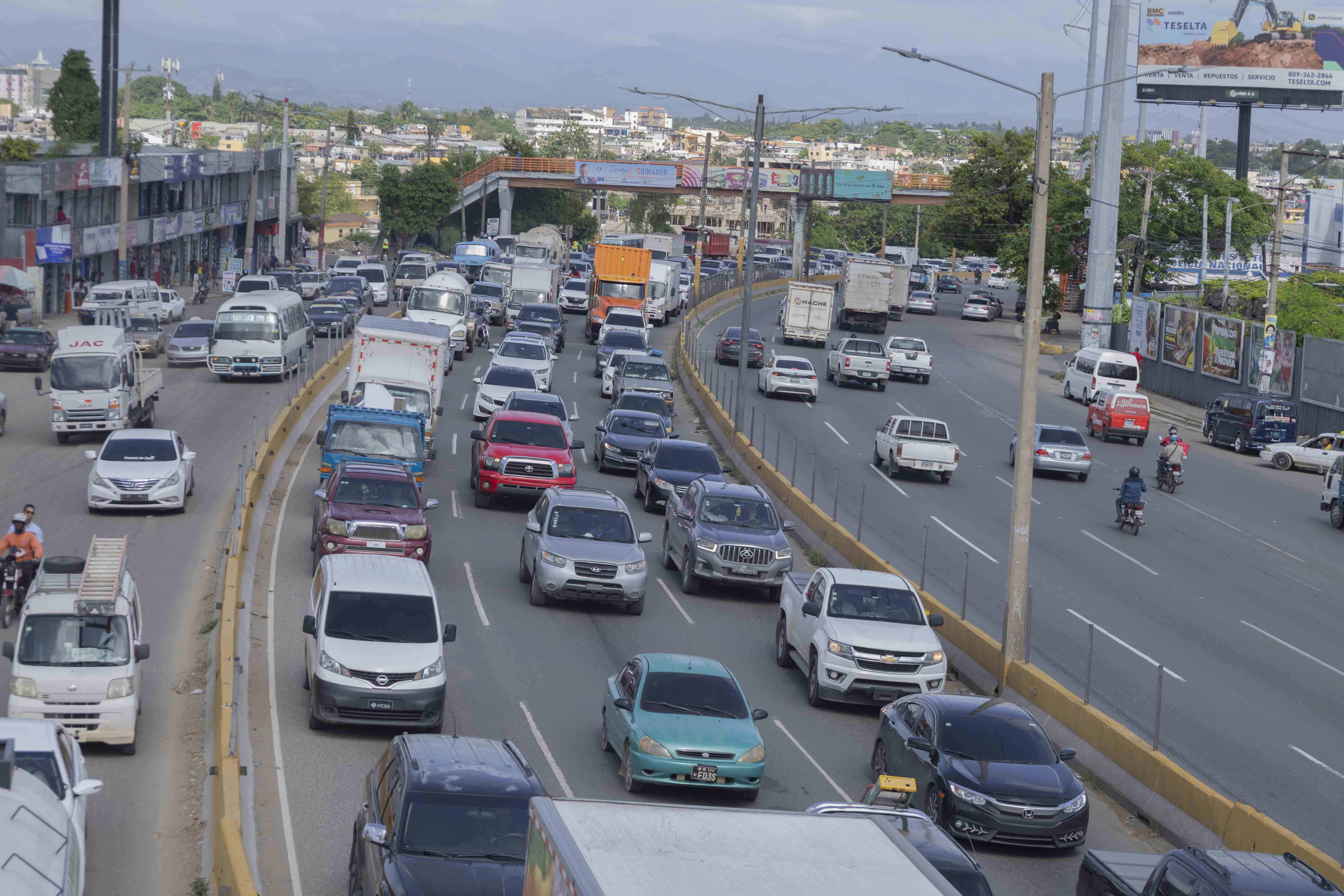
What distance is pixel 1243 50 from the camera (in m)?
95.9

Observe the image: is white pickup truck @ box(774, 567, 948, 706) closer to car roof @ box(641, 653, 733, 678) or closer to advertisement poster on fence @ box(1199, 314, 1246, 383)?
car roof @ box(641, 653, 733, 678)

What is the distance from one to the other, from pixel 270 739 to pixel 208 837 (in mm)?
2982

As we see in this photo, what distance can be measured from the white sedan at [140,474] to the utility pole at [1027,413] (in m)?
16.4

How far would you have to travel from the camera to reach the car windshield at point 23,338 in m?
47.9

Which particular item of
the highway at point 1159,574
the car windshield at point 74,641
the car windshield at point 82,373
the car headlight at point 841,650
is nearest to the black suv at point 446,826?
the car windshield at point 74,641

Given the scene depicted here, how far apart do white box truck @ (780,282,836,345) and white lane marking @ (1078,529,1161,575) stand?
33151mm

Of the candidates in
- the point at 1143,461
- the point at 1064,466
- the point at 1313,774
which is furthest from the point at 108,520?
the point at 1143,461

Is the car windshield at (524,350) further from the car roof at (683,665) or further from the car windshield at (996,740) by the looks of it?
the car windshield at (996,740)

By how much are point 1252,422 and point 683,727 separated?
37.9 metres

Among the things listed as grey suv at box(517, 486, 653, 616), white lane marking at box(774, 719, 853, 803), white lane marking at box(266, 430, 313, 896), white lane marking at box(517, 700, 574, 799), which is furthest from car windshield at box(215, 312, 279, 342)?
white lane marking at box(774, 719, 853, 803)

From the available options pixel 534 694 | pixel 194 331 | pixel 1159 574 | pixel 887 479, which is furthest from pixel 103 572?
pixel 194 331

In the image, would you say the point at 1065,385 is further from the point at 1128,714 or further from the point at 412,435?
the point at 1128,714

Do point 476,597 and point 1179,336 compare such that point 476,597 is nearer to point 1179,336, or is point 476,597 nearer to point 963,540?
point 963,540

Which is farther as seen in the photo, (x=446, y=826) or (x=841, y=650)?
(x=841, y=650)
